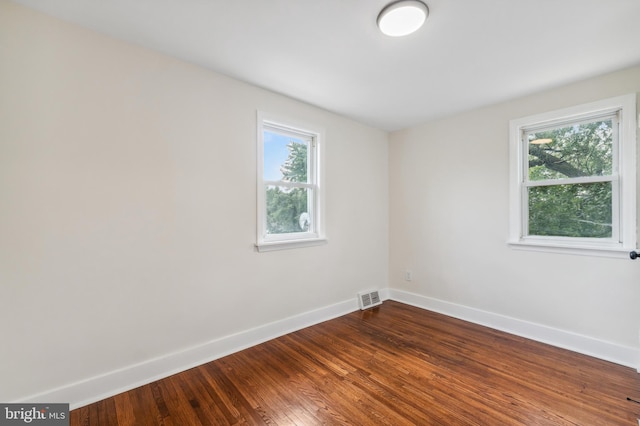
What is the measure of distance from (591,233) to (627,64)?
1.44 meters

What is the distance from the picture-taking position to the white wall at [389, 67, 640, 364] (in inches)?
92.6

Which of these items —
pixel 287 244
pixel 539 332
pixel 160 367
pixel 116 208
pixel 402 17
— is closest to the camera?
pixel 402 17

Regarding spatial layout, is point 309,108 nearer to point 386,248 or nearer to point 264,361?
point 386,248

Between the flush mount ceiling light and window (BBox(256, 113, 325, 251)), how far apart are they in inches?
54.4

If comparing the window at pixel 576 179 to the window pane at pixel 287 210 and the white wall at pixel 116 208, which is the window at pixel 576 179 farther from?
the white wall at pixel 116 208

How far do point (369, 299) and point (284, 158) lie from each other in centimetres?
219

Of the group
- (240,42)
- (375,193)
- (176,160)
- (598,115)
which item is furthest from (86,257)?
(598,115)

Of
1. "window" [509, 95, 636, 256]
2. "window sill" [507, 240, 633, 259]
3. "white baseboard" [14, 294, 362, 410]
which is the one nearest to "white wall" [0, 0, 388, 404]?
"white baseboard" [14, 294, 362, 410]

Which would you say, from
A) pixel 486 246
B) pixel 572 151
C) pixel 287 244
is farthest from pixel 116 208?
pixel 572 151

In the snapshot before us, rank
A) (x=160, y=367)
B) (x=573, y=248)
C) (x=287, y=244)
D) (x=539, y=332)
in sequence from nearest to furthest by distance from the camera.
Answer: (x=160, y=367)
(x=573, y=248)
(x=539, y=332)
(x=287, y=244)

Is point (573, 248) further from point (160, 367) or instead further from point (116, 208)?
point (116, 208)

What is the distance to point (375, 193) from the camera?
388cm

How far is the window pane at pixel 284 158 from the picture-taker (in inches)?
110

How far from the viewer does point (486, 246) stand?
309 cm
